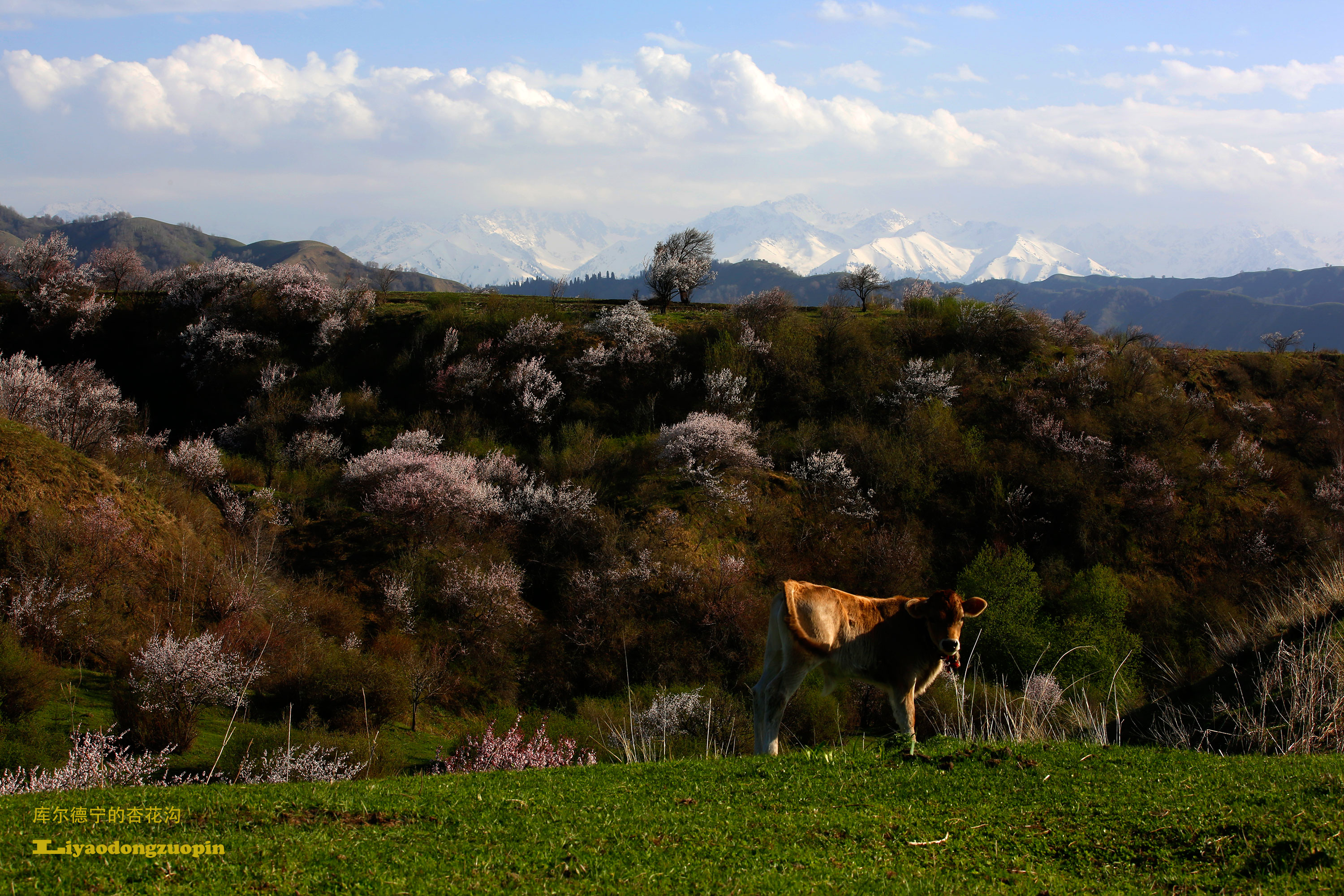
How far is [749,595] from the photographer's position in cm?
2995

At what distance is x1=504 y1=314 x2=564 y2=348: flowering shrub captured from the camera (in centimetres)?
4597

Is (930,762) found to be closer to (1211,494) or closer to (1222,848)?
(1222,848)

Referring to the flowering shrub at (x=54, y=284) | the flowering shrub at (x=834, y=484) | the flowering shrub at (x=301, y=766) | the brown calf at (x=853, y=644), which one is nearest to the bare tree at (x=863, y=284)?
the flowering shrub at (x=834, y=484)

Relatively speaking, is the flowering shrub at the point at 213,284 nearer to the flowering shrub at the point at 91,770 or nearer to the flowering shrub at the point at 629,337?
the flowering shrub at the point at 629,337

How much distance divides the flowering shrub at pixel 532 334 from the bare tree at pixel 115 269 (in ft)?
102

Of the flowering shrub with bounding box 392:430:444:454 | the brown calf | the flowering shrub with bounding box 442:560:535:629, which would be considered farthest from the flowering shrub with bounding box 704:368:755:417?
the brown calf

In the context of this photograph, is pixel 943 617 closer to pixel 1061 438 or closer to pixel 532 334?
pixel 1061 438

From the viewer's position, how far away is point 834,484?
3700 cm

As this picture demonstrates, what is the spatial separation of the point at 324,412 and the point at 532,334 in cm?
1253

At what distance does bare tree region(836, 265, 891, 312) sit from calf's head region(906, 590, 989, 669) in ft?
166

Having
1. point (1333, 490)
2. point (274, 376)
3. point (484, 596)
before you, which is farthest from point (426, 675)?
point (1333, 490)

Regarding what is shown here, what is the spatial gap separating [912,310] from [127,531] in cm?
4468

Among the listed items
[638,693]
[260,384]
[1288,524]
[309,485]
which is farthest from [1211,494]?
[260,384]

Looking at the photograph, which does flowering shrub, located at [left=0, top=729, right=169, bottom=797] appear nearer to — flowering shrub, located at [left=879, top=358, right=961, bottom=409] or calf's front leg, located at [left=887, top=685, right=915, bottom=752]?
calf's front leg, located at [left=887, top=685, right=915, bottom=752]
